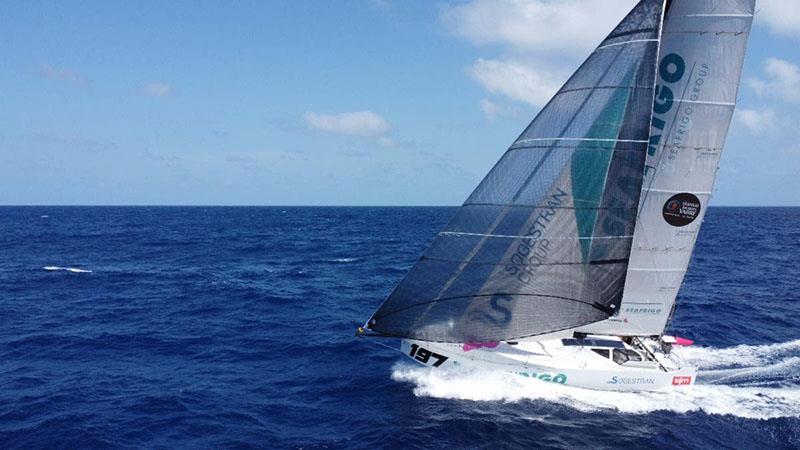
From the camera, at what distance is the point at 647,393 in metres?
20.4

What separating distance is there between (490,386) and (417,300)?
4.63 meters

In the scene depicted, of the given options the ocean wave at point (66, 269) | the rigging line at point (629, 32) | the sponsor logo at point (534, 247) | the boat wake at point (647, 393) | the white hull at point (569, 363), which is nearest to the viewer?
the rigging line at point (629, 32)

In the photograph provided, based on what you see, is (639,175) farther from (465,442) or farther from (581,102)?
(465,442)

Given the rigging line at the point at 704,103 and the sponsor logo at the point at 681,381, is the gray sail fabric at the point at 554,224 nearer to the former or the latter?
the rigging line at the point at 704,103

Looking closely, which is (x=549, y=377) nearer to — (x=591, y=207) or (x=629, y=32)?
(x=591, y=207)

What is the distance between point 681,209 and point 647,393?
732 cm

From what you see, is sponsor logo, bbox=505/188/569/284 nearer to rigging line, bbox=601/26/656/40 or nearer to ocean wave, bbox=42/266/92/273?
rigging line, bbox=601/26/656/40

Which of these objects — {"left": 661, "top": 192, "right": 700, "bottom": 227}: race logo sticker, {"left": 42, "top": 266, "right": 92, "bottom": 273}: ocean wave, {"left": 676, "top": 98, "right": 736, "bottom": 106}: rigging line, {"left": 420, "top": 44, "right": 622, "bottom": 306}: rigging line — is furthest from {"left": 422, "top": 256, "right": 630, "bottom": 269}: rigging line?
{"left": 42, "top": 266, "right": 92, "bottom": 273}: ocean wave

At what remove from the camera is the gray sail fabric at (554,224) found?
670 inches

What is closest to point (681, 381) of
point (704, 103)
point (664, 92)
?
point (704, 103)

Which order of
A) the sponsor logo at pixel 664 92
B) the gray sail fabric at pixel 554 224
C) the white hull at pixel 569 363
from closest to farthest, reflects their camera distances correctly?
the gray sail fabric at pixel 554 224
the sponsor logo at pixel 664 92
the white hull at pixel 569 363

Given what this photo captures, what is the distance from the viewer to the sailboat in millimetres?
17172

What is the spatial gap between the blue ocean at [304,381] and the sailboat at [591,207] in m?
2.06

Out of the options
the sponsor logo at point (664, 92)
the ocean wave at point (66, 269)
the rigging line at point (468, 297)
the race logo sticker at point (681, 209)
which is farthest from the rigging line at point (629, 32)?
the ocean wave at point (66, 269)
